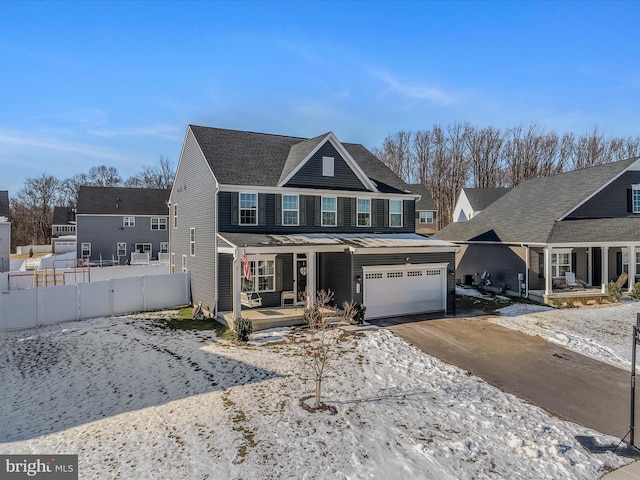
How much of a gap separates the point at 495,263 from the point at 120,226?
34687mm

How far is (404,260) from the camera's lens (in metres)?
17.0

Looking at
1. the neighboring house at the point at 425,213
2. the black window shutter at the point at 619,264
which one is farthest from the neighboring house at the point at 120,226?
the black window shutter at the point at 619,264

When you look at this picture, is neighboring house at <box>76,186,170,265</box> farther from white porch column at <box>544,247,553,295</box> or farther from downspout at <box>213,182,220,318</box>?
white porch column at <box>544,247,553,295</box>

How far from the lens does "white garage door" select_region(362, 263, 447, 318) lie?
16.5 m

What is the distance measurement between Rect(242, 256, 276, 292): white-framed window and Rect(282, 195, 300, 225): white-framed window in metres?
2.03

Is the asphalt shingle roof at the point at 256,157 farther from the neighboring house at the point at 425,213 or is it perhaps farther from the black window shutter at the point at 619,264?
the neighboring house at the point at 425,213

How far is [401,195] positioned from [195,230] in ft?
34.8

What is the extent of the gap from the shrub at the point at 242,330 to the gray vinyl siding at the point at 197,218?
3854 mm

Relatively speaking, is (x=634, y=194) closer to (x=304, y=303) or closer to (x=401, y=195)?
(x=401, y=195)

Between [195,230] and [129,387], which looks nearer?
[129,387]

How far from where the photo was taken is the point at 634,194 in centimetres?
2284

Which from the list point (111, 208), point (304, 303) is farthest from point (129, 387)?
point (111, 208)

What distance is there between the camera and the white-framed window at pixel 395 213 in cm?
2046

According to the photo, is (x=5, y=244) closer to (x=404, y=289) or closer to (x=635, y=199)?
(x=404, y=289)
